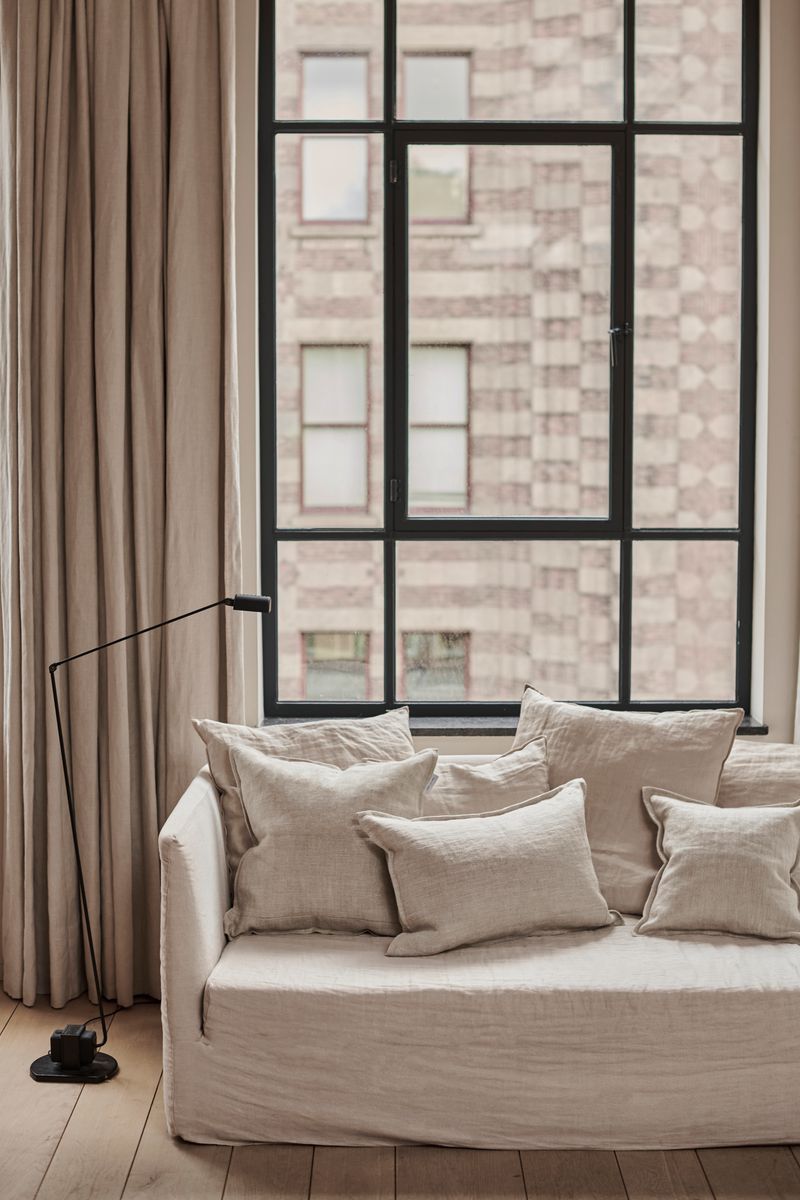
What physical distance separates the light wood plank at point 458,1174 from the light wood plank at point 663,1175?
0.74ft

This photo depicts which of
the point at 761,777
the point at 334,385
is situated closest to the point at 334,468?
the point at 334,385

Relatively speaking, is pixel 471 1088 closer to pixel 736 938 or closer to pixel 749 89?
pixel 736 938

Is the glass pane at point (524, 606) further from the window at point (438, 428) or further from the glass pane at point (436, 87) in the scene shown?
the glass pane at point (436, 87)

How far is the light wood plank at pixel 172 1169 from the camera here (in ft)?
7.50

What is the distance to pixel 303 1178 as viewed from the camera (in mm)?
2348

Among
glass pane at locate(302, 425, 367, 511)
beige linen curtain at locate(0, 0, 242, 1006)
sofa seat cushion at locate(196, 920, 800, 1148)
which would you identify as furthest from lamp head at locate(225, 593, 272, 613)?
sofa seat cushion at locate(196, 920, 800, 1148)

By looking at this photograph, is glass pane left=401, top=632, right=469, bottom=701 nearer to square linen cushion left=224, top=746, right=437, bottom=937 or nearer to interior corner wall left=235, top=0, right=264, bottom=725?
interior corner wall left=235, top=0, right=264, bottom=725

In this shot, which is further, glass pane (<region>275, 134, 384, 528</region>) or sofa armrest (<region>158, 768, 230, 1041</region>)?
glass pane (<region>275, 134, 384, 528</region>)

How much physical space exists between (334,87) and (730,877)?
2441 millimetres

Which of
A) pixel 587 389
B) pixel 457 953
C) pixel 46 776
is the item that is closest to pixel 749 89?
pixel 587 389

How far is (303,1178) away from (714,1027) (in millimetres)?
902

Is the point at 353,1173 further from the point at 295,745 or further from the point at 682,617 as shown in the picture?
the point at 682,617

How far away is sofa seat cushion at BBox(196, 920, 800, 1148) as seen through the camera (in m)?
2.39

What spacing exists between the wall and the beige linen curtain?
164 millimetres
